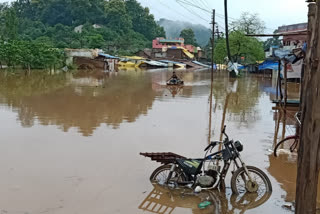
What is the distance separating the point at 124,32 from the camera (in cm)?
9569

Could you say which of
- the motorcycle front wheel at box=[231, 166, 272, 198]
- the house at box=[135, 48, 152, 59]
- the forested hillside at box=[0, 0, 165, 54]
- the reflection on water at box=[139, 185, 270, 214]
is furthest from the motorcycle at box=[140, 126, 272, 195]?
the house at box=[135, 48, 152, 59]

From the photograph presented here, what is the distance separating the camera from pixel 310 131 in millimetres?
3412

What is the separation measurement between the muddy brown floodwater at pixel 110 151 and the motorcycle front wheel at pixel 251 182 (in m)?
0.19

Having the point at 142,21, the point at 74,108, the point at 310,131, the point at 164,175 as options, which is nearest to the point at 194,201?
the point at 164,175

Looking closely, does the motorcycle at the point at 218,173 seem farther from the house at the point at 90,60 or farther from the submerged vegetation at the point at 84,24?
the submerged vegetation at the point at 84,24

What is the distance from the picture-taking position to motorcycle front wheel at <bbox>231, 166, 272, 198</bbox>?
226 inches

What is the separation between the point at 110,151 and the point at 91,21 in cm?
9230

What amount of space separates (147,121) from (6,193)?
700cm

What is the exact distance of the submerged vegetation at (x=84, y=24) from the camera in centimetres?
7112

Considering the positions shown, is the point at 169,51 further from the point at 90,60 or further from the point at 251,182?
the point at 251,182

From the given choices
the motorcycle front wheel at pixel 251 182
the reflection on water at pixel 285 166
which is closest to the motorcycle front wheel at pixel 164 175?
the motorcycle front wheel at pixel 251 182

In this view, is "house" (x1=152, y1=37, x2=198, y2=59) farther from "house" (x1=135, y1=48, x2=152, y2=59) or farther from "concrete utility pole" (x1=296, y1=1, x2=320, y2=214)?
"concrete utility pole" (x1=296, y1=1, x2=320, y2=214)

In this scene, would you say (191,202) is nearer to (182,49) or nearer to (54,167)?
(54,167)

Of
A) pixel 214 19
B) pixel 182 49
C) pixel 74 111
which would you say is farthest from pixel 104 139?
pixel 182 49
